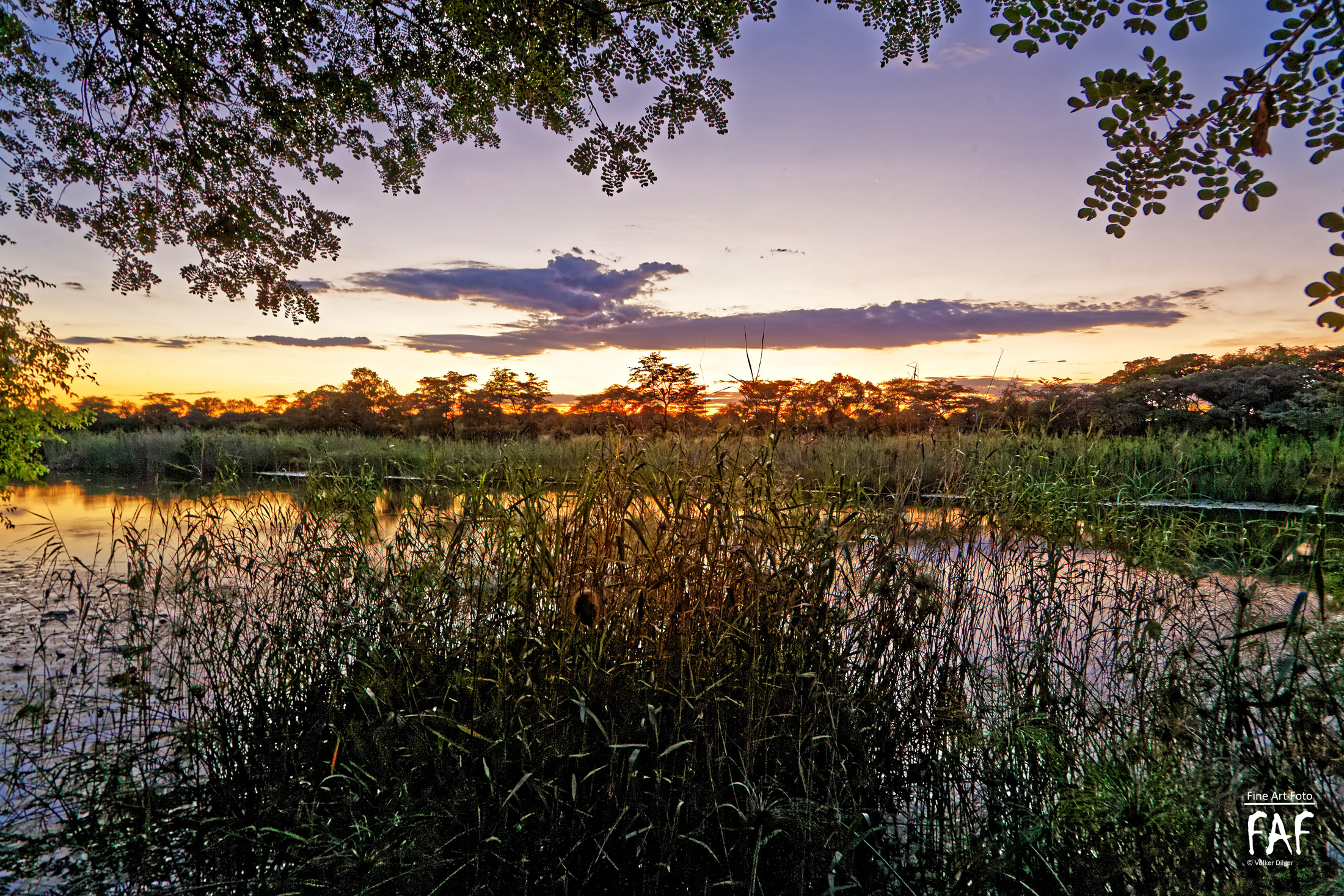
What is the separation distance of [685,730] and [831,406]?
2534 mm

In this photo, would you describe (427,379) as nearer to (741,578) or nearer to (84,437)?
(84,437)

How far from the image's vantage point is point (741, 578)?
2.69 metres

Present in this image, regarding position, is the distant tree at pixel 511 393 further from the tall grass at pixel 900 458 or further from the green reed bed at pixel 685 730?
the green reed bed at pixel 685 730

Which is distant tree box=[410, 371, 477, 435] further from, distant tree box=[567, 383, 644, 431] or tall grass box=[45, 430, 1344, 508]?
distant tree box=[567, 383, 644, 431]

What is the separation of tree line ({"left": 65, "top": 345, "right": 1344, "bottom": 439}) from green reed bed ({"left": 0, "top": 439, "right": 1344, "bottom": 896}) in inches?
13.2

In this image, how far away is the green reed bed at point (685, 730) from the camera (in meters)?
2.03

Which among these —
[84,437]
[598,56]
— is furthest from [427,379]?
[598,56]

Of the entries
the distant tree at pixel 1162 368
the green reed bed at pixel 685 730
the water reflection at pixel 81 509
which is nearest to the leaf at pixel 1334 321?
the green reed bed at pixel 685 730

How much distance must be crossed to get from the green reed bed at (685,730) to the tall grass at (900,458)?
43 cm

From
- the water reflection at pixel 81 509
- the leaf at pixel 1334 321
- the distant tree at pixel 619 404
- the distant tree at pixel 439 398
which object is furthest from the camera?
the distant tree at pixel 439 398

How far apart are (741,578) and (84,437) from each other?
26.9 meters

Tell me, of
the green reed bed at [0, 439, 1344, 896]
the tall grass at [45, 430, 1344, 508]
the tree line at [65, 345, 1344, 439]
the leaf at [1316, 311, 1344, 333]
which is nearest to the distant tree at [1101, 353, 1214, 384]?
the tree line at [65, 345, 1344, 439]

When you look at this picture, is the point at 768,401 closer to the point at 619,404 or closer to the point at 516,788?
the point at 619,404

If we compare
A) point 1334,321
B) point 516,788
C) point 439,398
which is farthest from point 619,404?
point 439,398
